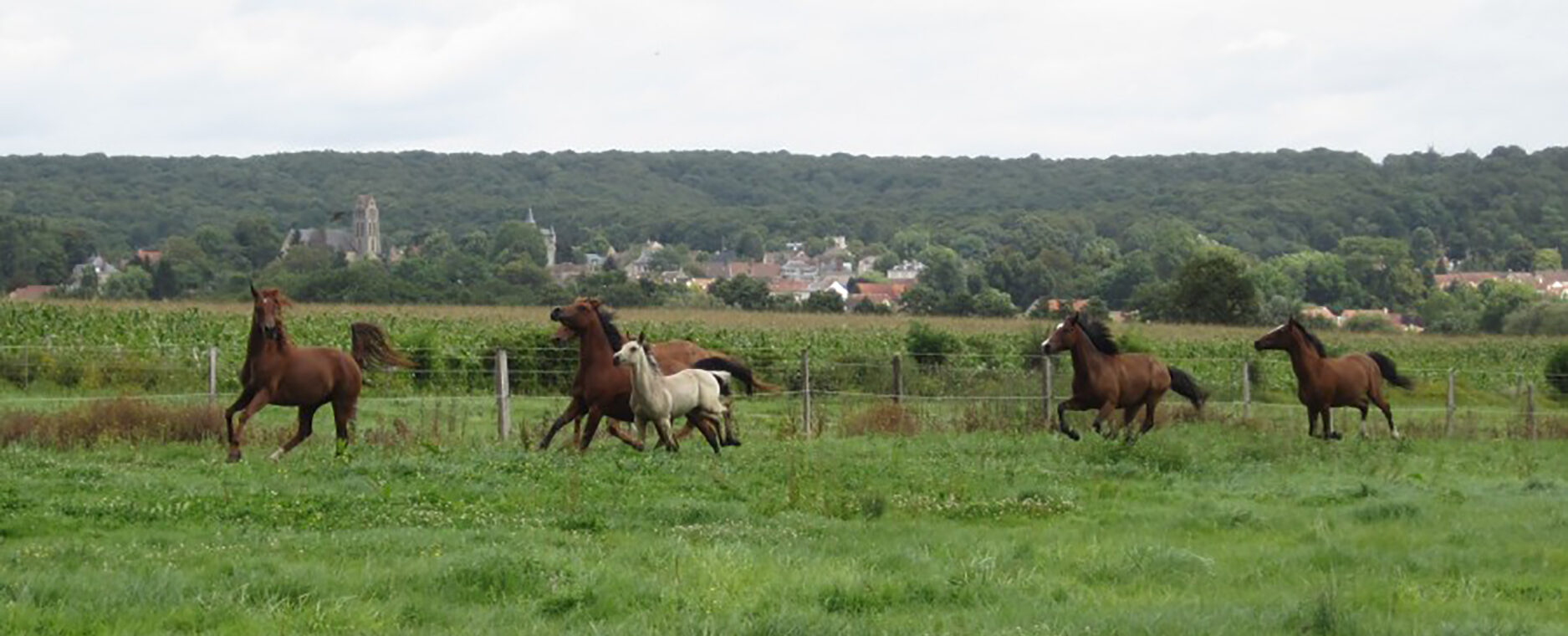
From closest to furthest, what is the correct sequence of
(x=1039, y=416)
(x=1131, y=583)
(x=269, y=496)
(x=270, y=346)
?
(x=1131, y=583)
(x=269, y=496)
(x=270, y=346)
(x=1039, y=416)

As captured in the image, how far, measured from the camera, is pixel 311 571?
1054 centimetres

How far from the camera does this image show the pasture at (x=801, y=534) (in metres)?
9.77

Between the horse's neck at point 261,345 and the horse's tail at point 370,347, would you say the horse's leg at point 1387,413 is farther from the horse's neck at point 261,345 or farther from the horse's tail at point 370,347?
the horse's neck at point 261,345

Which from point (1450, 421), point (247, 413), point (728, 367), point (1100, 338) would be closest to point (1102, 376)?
point (1100, 338)

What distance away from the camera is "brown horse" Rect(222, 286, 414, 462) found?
1852 centimetres

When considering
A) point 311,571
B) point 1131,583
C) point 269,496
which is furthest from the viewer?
point 269,496

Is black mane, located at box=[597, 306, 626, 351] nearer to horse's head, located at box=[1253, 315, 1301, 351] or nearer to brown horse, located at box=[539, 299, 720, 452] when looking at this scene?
brown horse, located at box=[539, 299, 720, 452]

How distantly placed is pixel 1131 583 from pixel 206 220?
185 m

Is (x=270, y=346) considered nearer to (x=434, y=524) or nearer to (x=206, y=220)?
(x=434, y=524)

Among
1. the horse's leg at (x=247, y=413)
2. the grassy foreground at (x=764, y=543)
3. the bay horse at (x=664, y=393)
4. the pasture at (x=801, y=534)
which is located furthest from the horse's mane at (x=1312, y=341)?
the horse's leg at (x=247, y=413)

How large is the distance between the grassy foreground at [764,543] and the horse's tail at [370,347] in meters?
→ 2.03

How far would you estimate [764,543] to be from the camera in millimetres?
12602

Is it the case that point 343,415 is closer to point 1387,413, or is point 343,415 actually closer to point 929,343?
point 1387,413

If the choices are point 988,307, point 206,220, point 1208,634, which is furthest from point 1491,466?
point 206,220
